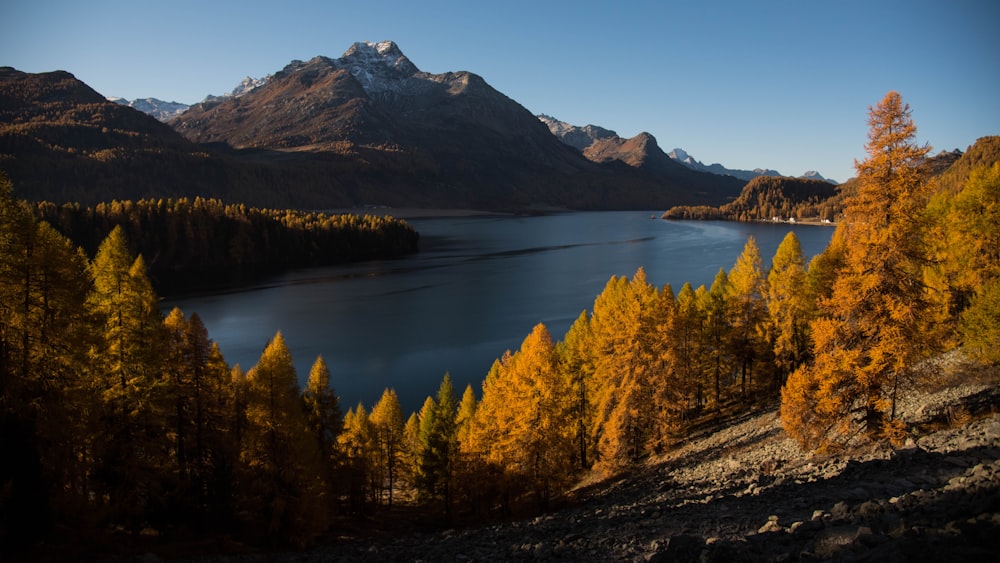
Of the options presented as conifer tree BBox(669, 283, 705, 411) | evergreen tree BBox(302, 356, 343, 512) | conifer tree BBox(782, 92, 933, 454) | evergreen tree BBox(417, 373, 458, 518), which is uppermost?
conifer tree BBox(782, 92, 933, 454)

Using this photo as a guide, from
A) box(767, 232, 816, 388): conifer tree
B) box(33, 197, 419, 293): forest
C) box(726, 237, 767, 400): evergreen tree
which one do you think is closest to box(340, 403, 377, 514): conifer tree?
box(726, 237, 767, 400): evergreen tree

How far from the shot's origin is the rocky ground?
30.2ft

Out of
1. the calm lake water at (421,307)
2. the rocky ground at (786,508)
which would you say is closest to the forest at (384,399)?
the rocky ground at (786,508)

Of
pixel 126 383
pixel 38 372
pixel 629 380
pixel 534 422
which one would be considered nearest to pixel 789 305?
pixel 629 380

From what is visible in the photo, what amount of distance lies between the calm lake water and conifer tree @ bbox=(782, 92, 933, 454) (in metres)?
33.9

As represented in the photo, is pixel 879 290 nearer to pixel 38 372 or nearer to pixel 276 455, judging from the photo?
pixel 276 455

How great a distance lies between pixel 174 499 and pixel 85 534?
11.8ft

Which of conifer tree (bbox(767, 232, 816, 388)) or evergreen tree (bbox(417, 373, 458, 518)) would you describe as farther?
conifer tree (bbox(767, 232, 816, 388))

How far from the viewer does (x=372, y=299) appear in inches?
3585

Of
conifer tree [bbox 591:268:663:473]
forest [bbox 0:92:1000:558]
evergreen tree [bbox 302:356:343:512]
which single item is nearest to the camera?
forest [bbox 0:92:1000:558]

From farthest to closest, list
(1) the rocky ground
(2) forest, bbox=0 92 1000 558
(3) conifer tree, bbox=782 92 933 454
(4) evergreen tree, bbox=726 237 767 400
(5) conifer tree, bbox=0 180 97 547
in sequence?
(4) evergreen tree, bbox=726 237 767 400, (3) conifer tree, bbox=782 92 933 454, (2) forest, bbox=0 92 1000 558, (5) conifer tree, bbox=0 180 97 547, (1) the rocky ground

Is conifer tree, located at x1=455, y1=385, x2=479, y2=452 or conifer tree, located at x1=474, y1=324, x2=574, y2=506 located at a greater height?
conifer tree, located at x1=474, y1=324, x2=574, y2=506

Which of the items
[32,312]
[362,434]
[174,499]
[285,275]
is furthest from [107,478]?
[285,275]

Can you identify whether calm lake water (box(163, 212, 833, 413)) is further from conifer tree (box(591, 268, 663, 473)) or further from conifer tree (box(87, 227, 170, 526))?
conifer tree (box(87, 227, 170, 526))
